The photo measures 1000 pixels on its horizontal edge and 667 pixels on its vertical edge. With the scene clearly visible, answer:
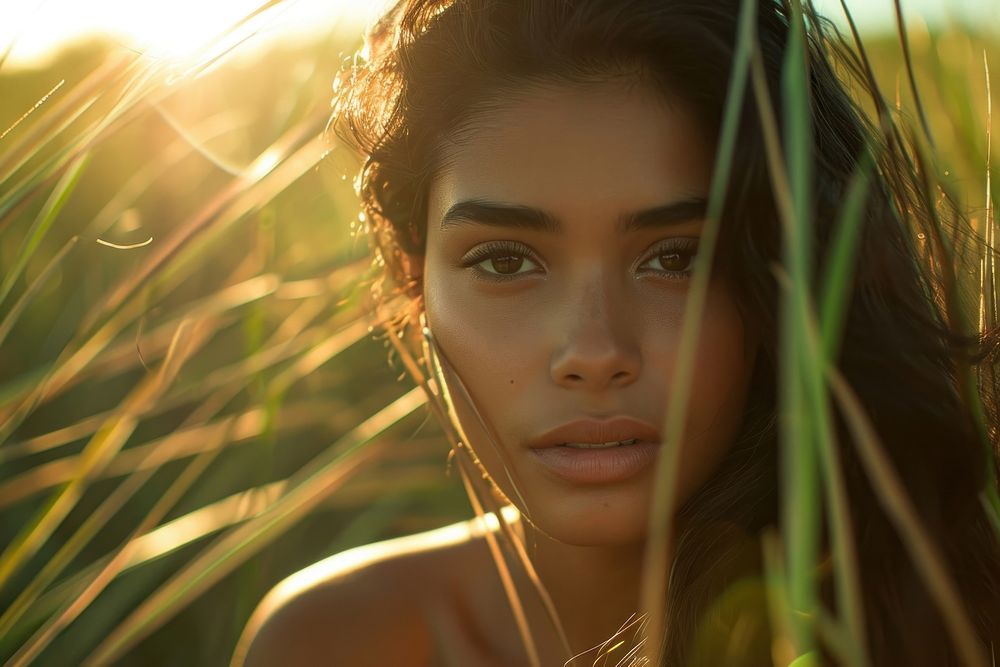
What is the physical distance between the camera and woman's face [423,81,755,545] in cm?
110

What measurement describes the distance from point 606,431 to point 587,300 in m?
0.14

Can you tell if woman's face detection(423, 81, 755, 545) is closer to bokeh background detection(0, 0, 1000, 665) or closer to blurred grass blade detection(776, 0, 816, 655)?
bokeh background detection(0, 0, 1000, 665)

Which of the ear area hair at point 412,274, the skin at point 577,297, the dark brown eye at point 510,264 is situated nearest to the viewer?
the skin at point 577,297

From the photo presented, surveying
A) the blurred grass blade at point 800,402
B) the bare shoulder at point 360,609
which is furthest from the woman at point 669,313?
the blurred grass blade at point 800,402

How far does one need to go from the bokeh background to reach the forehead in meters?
0.24

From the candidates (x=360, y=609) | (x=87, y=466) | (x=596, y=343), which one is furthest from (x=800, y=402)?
(x=360, y=609)

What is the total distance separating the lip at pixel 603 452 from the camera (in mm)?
1102

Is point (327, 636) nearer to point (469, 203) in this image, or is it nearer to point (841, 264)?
point (469, 203)

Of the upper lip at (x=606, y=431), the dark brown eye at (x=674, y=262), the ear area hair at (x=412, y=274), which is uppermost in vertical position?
the ear area hair at (x=412, y=274)

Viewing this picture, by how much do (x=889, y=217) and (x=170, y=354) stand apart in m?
0.88

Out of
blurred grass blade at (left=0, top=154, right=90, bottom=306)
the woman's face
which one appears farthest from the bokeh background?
the woman's face

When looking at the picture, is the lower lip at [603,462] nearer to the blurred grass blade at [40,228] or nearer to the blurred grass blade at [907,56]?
the blurred grass blade at [907,56]

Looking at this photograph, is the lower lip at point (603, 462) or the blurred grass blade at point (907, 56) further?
the lower lip at point (603, 462)

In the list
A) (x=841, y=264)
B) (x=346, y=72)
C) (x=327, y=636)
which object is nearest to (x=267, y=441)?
(x=327, y=636)
